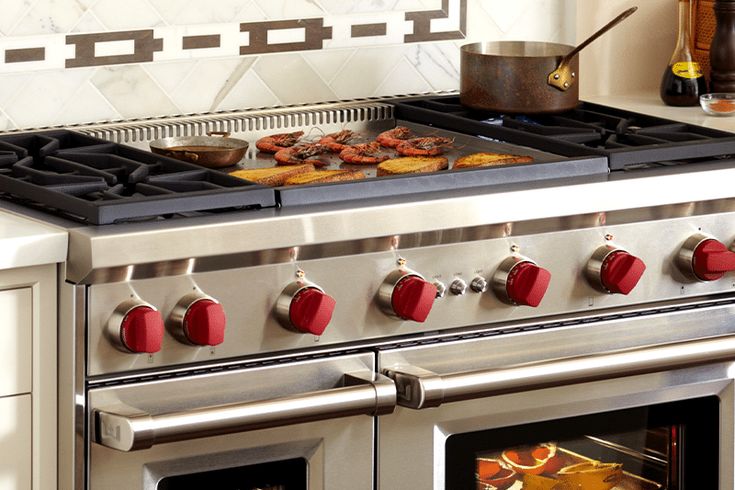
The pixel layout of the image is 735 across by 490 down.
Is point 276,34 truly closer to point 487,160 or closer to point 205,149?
point 205,149

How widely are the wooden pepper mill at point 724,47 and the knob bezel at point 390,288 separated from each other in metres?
1.08

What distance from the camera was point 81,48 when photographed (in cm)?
237

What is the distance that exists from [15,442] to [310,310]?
38cm

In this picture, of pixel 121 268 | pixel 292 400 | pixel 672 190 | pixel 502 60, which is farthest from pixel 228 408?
pixel 502 60

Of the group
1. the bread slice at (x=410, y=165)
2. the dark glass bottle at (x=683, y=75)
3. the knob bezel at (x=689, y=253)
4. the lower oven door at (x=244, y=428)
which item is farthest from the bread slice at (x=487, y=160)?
the dark glass bottle at (x=683, y=75)

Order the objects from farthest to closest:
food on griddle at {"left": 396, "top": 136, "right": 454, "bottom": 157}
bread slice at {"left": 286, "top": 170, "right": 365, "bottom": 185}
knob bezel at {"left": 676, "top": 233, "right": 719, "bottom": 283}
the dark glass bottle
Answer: the dark glass bottle < food on griddle at {"left": 396, "top": 136, "right": 454, "bottom": 157} < knob bezel at {"left": 676, "top": 233, "right": 719, "bottom": 283} < bread slice at {"left": 286, "top": 170, "right": 365, "bottom": 185}

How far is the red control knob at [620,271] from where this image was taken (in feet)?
6.59

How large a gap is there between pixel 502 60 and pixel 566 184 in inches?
17.9

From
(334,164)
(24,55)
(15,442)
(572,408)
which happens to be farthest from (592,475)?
(24,55)

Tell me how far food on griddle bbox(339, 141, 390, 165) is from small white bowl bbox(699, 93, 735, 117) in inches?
26.0

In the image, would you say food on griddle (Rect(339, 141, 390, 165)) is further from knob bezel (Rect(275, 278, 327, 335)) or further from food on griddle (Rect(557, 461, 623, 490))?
food on griddle (Rect(557, 461, 623, 490))

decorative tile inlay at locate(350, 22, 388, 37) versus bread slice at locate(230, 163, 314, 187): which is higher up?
decorative tile inlay at locate(350, 22, 388, 37)

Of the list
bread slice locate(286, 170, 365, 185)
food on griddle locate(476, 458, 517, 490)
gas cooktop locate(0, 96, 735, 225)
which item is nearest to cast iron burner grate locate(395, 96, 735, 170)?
gas cooktop locate(0, 96, 735, 225)

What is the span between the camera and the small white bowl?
2584mm
